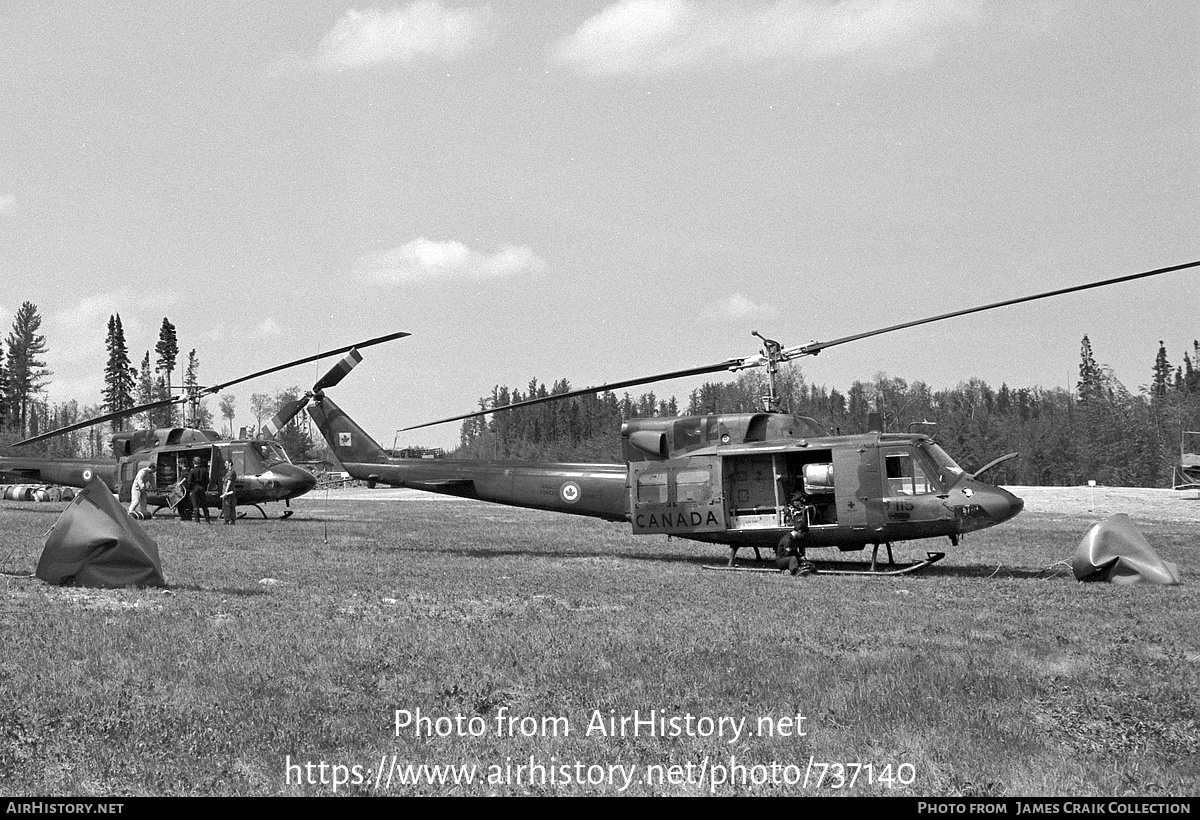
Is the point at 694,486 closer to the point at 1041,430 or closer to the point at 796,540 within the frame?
the point at 796,540

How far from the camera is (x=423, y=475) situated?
20797mm

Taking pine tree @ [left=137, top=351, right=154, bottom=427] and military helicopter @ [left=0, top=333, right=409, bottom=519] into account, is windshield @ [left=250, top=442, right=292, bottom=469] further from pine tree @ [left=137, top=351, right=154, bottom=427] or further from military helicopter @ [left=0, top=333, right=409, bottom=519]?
pine tree @ [left=137, top=351, right=154, bottom=427]

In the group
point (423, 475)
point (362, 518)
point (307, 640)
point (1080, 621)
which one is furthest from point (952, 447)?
point (307, 640)

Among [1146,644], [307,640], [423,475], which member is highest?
[423,475]

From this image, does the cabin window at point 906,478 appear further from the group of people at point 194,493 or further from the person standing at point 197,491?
the person standing at point 197,491

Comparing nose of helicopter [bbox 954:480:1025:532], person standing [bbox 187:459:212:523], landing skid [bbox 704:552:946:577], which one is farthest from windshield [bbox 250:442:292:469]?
nose of helicopter [bbox 954:480:1025:532]

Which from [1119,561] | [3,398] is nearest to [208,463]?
[1119,561]

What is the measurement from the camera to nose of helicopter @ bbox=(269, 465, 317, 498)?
28672mm

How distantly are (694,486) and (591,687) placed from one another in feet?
31.4

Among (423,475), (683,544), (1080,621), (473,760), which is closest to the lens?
(473,760)

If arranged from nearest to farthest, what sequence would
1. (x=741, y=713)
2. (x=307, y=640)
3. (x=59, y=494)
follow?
1. (x=741, y=713)
2. (x=307, y=640)
3. (x=59, y=494)

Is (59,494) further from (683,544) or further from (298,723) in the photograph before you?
(298,723)
